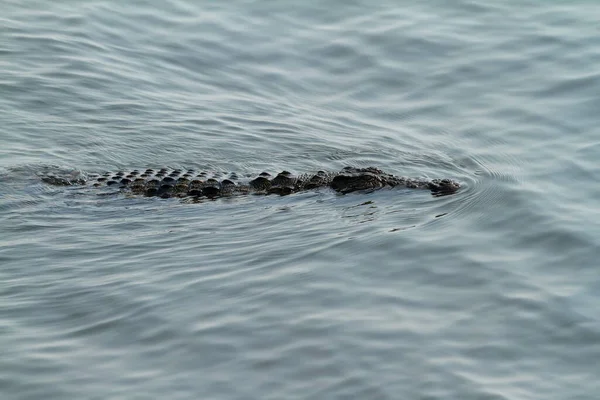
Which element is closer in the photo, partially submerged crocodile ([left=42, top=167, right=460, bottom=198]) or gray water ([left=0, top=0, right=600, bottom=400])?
gray water ([left=0, top=0, right=600, bottom=400])

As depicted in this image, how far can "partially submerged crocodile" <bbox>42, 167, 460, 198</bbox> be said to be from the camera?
7566 millimetres

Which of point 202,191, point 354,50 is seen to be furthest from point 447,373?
point 354,50

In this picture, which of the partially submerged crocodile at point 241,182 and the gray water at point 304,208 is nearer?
the gray water at point 304,208

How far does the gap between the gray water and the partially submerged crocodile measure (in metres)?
0.12

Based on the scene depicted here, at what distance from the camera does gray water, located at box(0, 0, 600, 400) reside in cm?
517

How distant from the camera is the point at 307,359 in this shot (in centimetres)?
518

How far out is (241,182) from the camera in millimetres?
7781

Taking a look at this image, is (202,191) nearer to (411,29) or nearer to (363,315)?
(363,315)

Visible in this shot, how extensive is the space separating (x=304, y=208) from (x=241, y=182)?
70 cm

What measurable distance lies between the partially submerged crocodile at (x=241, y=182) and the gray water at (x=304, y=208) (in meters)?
0.12

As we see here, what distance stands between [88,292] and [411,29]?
7107 mm

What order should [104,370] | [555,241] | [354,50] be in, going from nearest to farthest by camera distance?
[104,370] → [555,241] → [354,50]

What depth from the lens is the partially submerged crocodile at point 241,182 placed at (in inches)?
298

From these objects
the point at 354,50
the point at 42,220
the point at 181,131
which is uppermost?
the point at 354,50
